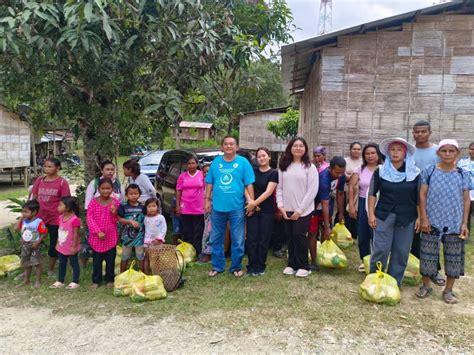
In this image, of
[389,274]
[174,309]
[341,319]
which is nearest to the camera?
[341,319]

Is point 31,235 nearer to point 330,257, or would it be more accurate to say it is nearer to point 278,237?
point 278,237

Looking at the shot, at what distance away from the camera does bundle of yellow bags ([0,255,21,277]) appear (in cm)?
510

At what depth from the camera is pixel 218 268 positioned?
5066mm

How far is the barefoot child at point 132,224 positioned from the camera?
186 inches

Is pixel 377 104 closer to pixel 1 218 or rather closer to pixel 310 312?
pixel 310 312

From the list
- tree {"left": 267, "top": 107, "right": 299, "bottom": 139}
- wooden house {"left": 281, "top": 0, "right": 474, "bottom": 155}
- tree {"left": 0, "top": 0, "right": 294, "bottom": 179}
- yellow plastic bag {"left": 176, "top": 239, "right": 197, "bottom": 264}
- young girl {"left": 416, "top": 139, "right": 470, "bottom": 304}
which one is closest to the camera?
tree {"left": 0, "top": 0, "right": 294, "bottom": 179}

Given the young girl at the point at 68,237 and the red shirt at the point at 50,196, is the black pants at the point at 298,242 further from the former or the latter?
the red shirt at the point at 50,196

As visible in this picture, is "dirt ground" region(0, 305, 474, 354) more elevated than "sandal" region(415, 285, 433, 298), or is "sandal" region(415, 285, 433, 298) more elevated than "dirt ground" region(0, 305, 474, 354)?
"sandal" region(415, 285, 433, 298)

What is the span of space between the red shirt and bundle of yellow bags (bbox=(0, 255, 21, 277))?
2.36ft

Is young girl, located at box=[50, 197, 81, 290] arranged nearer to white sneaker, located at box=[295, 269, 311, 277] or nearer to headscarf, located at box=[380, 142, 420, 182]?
white sneaker, located at box=[295, 269, 311, 277]

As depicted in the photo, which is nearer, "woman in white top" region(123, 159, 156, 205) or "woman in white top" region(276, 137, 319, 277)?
"woman in white top" region(276, 137, 319, 277)

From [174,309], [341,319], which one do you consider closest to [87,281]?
[174,309]

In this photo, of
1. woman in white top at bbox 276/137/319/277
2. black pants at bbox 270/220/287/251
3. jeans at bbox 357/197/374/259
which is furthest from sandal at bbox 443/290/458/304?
black pants at bbox 270/220/287/251

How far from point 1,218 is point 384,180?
365 inches
